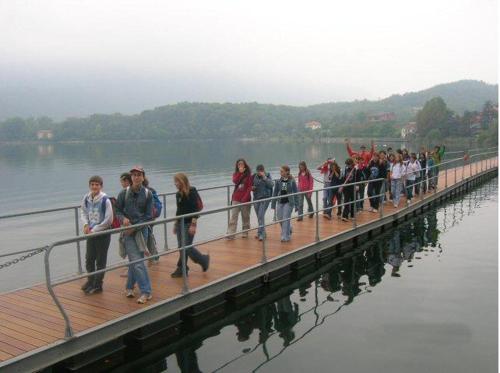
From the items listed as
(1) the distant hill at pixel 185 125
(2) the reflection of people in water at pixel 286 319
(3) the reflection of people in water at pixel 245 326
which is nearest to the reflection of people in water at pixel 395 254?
(2) the reflection of people in water at pixel 286 319

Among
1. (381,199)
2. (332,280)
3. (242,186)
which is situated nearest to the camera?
(242,186)

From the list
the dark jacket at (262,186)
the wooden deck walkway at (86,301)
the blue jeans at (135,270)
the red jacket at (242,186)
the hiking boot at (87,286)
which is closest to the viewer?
Result: the wooden deck walkway at (86,301)

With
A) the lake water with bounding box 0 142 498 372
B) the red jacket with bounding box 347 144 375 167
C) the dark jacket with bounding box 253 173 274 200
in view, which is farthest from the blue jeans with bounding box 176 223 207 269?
the red jacket with bounding box 347 144 375 167

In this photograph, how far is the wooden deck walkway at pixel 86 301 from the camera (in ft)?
19.8

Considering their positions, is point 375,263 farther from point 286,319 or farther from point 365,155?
point 286,319

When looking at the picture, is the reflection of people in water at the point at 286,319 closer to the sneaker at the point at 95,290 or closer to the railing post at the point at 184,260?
the railing post at the point at 184,260

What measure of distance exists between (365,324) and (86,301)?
457 centimetres

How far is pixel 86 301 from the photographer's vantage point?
23.0 feet

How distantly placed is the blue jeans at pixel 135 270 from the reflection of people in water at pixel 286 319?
2.41 m

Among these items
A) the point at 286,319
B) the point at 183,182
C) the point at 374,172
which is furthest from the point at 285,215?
the point at 374,172

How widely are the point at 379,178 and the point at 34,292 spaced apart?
1003 cm

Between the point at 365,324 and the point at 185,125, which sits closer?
the point at 365,324

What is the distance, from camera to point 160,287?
7785 millimetres

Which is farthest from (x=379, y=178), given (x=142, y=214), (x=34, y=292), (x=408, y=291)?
(x=34, y=292)
